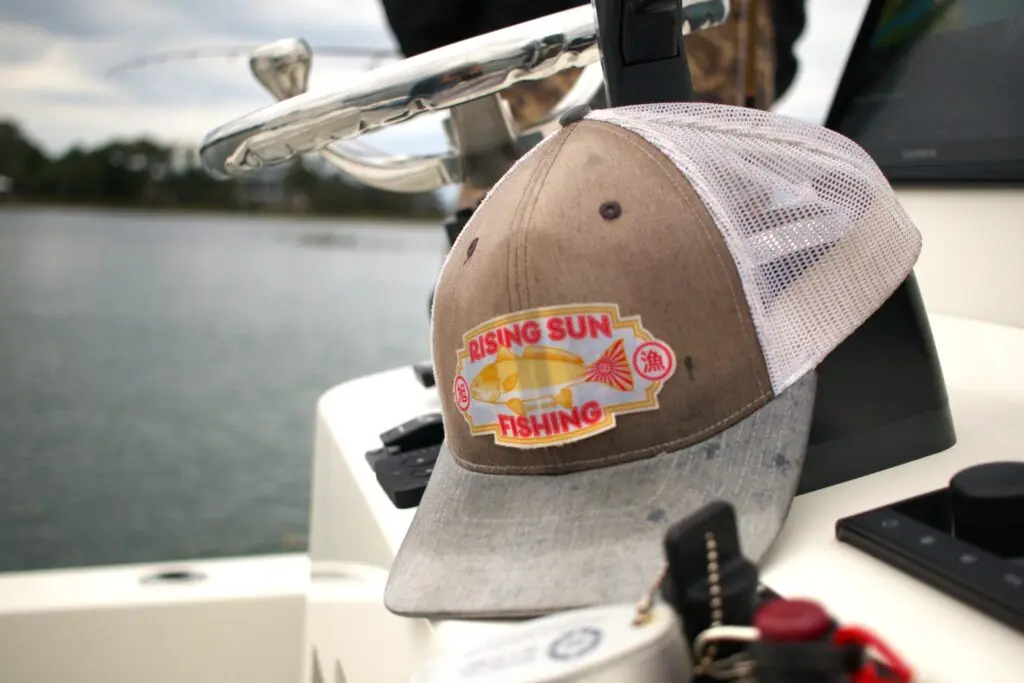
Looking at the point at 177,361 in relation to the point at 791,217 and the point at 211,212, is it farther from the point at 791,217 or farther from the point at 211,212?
the point at 791,217

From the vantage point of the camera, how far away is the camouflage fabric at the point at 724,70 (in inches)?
50.8

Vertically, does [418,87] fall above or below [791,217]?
above

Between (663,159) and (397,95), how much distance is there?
248 mm

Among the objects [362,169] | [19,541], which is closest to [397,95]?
[362,169]

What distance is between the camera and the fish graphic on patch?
0.45 m

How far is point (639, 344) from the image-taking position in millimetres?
448

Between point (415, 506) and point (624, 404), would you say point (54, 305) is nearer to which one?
point (415, 506)

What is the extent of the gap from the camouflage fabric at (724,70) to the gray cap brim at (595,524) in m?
0.92

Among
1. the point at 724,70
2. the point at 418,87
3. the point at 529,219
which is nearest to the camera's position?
the point at 529,219

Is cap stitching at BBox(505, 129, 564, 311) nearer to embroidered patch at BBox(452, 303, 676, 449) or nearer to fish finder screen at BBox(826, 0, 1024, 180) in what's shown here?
embroidered patch at BBox(452, 303, 676, 449)

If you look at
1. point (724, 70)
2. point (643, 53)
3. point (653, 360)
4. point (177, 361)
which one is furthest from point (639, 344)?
point (177, 361)

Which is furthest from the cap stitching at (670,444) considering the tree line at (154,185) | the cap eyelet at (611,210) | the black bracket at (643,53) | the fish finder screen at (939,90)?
the tree line at (154,185)

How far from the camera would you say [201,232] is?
5.69 feet

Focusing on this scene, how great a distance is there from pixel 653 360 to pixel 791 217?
0.39 feet
